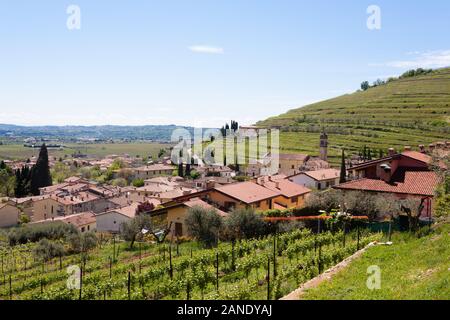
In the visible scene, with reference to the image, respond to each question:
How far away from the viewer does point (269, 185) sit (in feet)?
143

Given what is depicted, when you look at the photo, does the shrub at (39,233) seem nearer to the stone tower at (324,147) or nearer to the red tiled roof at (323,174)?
the red tiled roof at (323,174)

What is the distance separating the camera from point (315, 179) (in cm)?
5631

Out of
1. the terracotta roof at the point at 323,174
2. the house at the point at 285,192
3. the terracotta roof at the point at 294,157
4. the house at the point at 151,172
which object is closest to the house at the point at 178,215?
the house at the point at 285,192

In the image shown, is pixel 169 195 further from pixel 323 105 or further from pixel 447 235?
pixel 323 105

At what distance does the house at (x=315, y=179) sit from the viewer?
2232 inches

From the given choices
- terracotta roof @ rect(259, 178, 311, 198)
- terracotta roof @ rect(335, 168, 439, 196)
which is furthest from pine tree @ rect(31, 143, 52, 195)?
terracotta roof @ rect(335, 168, 439, 196)

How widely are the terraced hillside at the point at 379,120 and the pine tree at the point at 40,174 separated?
40.7 metres

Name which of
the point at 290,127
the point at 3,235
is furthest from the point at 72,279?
the point at 290,127

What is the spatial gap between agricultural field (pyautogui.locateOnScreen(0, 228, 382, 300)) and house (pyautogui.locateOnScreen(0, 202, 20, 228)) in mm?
24165

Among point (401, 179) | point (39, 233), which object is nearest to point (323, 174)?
point (401, 179)

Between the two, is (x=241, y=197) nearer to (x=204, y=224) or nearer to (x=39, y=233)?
(x=204, y=224)

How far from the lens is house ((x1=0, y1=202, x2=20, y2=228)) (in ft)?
170

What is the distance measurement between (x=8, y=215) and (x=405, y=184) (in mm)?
43232

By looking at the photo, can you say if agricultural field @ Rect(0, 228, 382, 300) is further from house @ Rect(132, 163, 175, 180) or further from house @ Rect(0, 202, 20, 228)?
house @ Rect(132, 163, 175, 180)
